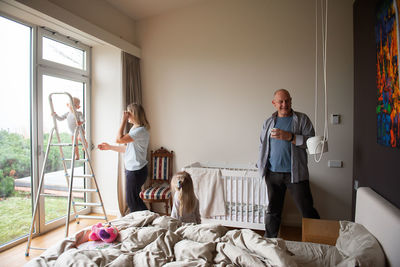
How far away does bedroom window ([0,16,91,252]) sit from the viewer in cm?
263

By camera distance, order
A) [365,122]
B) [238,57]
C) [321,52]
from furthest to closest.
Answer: [238,57], [321,52], [365,122]

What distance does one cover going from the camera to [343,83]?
296cm

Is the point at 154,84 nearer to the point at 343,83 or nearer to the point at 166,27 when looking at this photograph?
the point at 166,27

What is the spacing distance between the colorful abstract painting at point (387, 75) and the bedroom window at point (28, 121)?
109 inches

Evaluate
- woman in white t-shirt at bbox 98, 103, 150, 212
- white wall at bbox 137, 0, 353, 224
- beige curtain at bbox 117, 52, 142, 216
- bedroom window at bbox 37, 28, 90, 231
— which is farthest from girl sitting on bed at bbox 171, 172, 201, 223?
bedroom window at bbox 37, 28, 90, 231

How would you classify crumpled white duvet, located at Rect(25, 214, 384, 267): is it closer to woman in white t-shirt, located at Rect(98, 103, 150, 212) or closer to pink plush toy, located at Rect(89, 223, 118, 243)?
pink plush toy, located at Rect(89, 223, 118, 243)

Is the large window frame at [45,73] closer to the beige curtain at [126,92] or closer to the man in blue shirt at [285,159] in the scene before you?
the beige curtain at [126,92]

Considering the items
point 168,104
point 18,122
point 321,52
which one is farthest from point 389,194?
point 18,122

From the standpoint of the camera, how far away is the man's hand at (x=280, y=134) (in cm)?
233

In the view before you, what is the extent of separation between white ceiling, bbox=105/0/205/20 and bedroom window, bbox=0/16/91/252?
2.84 ft

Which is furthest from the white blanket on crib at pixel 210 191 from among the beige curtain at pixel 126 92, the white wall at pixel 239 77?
the beige curtain at pixel 126 92

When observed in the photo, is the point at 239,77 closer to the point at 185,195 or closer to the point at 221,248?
the point at 185,195

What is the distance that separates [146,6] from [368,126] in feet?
10.3

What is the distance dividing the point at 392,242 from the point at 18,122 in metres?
3.41
